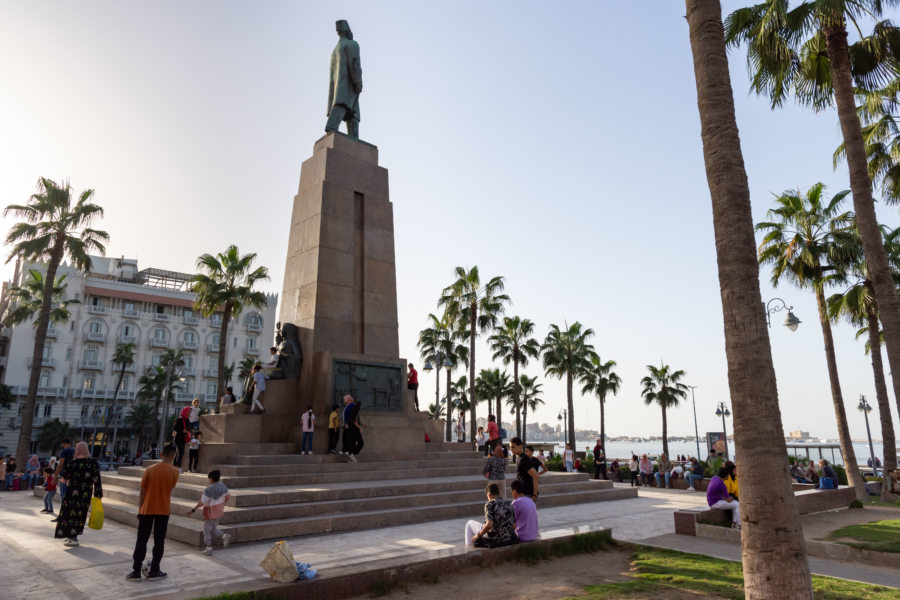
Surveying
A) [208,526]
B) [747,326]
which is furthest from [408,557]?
[747,326]

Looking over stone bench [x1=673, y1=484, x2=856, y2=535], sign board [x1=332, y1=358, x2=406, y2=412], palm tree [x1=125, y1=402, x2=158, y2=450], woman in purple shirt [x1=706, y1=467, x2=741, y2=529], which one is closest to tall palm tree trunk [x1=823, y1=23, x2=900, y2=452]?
stone bench [x1=673, y1=484, x2=856, y2=535]

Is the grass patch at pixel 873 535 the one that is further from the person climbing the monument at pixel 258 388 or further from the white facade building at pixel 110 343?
the white facade building at pixel 110 343

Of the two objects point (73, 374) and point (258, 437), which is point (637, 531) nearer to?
point (258, 437)

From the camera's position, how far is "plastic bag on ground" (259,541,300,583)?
575cm

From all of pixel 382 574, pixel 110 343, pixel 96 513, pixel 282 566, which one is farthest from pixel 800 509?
pixel 110 343

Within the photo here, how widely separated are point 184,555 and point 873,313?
22.8 m

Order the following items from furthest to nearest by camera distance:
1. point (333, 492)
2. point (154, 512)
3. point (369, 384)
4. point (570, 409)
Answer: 1. point (570, 409)
2. point (369, 384)
3. point (333, 492)
4. point (154, 512)

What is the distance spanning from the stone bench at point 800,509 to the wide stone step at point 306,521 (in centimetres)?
341

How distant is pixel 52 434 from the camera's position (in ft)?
168

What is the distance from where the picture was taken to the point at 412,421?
16031 millimetres

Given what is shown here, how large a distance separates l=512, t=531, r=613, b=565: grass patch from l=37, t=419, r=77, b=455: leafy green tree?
186 ft

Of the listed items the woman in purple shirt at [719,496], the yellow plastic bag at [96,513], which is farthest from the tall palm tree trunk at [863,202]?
the yellow plastic bag at [96,513]

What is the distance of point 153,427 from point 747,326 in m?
62.1

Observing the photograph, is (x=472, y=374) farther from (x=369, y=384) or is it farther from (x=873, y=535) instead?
(x=873, y=535)
